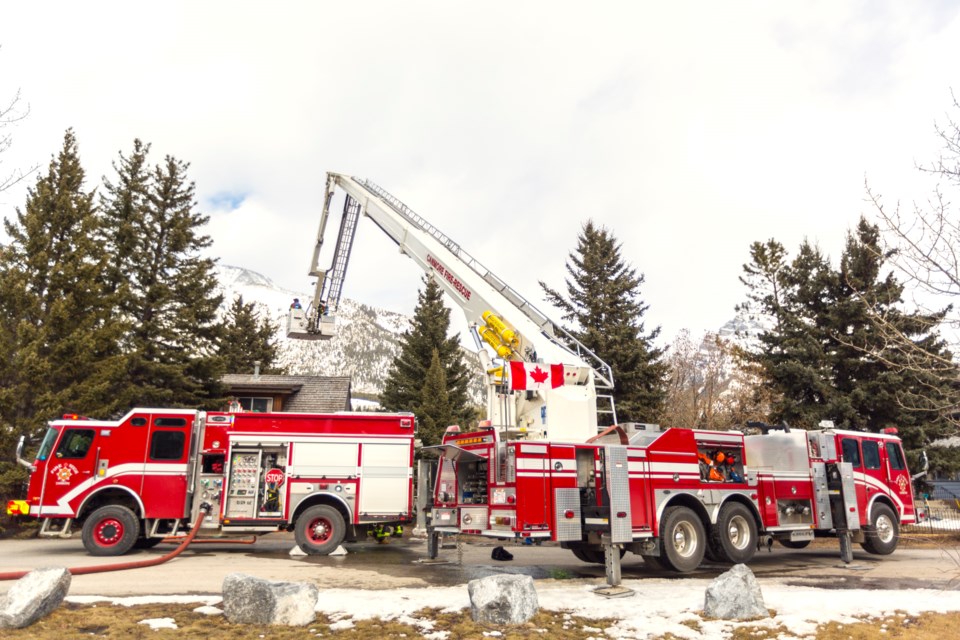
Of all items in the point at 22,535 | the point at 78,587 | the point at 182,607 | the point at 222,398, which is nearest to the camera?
the point at 182,607

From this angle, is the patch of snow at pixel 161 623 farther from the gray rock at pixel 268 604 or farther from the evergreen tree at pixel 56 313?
the evergreen tree at pixel 56 313

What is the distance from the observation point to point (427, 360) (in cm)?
3797

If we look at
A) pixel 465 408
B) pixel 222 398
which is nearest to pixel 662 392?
pixel 465 408

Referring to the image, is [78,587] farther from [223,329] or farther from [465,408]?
[465,408]

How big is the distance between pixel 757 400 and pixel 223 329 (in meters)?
24.4

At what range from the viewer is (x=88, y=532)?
13.8 meters

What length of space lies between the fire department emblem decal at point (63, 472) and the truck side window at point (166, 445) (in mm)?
1543

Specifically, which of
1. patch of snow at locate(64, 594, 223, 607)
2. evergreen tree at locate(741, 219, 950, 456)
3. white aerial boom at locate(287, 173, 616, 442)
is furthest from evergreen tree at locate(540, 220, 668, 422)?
patch of snow at locate(64, 594, 223, 607)

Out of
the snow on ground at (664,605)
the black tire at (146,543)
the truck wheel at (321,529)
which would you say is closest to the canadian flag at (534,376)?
the snow on ground at (664,605)

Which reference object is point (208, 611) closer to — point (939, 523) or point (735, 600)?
point (735, 600)

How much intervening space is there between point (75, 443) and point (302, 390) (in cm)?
1965

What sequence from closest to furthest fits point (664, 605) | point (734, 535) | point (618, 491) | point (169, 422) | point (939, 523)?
1. point (664, 605)
2. point (618, 491)
3. point (734, 535)
4. point (169, 422)
5. point (939, 523)

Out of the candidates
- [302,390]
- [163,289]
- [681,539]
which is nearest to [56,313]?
[163,289]

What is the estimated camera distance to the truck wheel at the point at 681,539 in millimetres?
11398
